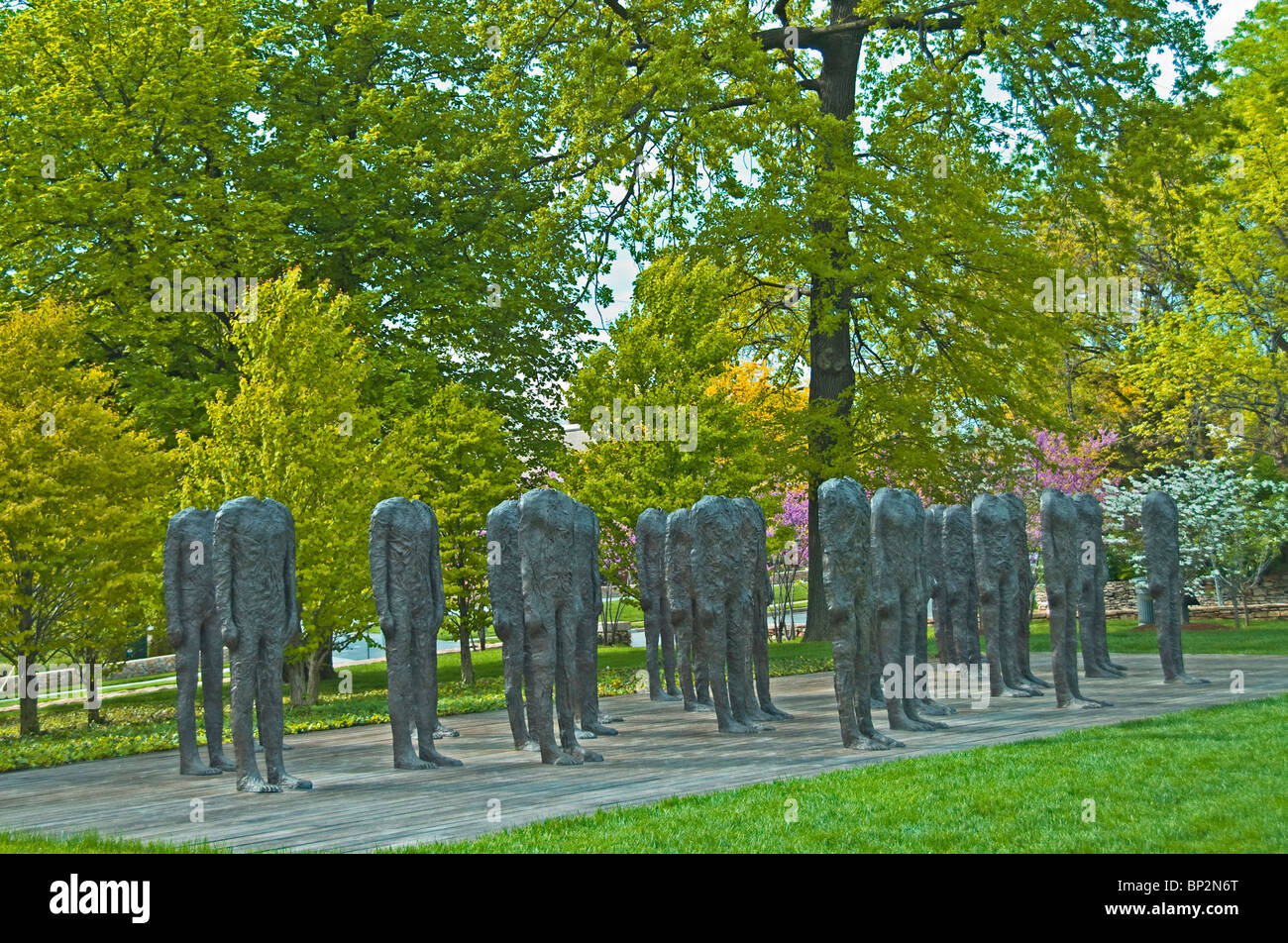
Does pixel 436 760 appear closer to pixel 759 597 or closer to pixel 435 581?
pixel 435 581

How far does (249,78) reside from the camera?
27250 millimetres

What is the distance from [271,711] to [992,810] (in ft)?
20.2

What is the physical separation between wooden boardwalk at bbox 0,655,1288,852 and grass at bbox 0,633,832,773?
2.48ft

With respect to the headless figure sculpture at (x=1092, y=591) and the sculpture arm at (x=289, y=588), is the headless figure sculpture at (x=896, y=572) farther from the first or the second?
the sculpture arm at (x=289, y=588)

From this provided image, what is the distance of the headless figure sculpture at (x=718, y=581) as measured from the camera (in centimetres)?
1332

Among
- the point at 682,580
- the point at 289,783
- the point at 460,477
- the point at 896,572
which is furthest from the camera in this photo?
Result: the point at 460,477

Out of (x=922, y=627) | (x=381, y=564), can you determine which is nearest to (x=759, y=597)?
(x=922, y=627)

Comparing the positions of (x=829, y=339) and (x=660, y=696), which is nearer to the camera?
(x=660, y=696)

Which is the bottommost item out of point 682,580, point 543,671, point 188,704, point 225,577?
point 188,704

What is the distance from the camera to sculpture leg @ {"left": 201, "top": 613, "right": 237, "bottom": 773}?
12.6 m

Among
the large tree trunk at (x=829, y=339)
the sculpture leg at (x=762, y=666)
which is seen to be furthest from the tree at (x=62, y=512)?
the large tree trunk at (x=829, y=339)

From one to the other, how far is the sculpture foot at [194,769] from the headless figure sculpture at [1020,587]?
10109 millimetres

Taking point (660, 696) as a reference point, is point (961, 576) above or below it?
above

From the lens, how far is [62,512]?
1859 centimetres
